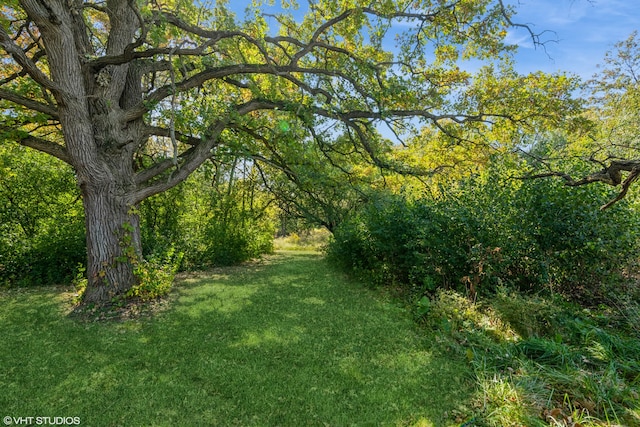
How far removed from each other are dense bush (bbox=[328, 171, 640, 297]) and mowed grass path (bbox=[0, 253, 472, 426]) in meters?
1.18

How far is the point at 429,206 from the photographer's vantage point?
5469mm

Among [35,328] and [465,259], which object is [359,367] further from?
[35,328]

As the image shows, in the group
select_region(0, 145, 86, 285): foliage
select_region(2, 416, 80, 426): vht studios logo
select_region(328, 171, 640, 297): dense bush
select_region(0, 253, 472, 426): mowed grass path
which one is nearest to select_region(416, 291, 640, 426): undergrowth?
select_region(0, 253, 472, 426): mowed grass path

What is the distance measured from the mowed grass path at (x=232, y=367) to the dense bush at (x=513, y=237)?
3.87ft

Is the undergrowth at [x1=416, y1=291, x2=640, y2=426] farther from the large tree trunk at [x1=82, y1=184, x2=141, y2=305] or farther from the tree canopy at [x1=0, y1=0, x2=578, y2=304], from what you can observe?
the large tree trunk at [x1=82, y1=184, x2=141, y2=305]

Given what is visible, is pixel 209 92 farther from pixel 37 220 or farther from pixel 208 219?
pixel 37 220

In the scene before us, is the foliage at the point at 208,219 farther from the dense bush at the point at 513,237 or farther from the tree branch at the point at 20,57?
the dense bush at the point at 513,237

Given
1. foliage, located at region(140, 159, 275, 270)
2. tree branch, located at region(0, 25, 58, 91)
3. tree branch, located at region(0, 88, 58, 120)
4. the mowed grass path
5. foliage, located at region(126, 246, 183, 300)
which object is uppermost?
tree branch, located at region(0, 25, 58, 91)

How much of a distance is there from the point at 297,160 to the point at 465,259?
3.87 metres

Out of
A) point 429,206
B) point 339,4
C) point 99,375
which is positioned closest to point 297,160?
point 429,206

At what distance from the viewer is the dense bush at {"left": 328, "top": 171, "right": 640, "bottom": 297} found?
4.04 m

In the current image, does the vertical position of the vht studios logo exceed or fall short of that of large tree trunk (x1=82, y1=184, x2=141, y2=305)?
it falls short

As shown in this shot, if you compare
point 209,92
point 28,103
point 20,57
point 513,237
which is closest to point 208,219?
point 209,92

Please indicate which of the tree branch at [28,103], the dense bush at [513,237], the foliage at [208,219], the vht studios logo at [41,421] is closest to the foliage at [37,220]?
the foliage at [208,219]
